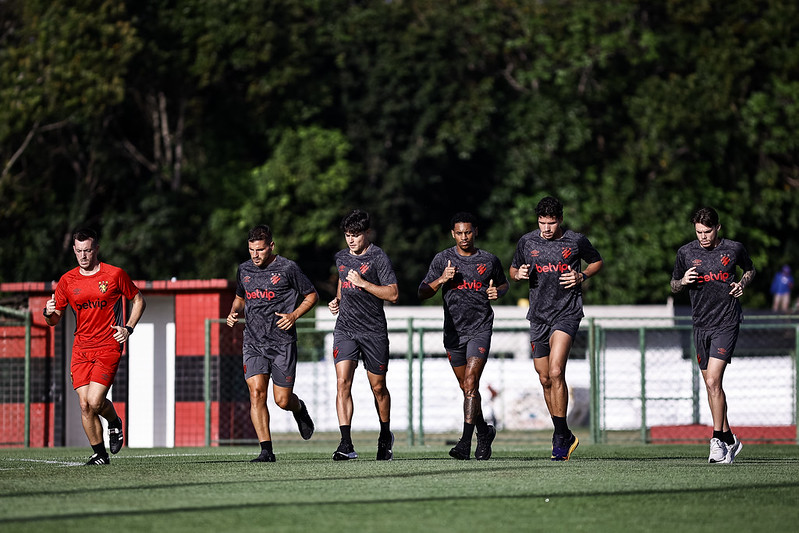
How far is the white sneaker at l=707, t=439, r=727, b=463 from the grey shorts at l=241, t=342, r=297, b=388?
3.61 metres

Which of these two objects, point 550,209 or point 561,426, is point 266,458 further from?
point 550,209

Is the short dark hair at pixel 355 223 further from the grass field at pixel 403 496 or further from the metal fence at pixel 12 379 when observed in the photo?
the metal fence at pixel 12 379

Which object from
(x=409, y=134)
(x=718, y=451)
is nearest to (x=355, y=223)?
(x=718, y=451)

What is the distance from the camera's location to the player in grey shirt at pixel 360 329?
10766mm

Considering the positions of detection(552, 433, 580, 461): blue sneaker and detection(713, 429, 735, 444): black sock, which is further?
detection(552, 433, 580, 461): blue sneaker

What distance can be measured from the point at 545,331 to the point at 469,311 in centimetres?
71

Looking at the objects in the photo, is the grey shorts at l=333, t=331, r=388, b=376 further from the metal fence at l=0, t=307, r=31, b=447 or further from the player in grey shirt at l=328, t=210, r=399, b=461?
the metal fence at l=0, t=307, r=31, b=447

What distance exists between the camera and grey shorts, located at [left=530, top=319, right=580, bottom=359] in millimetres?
10562

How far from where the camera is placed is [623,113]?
113 ft

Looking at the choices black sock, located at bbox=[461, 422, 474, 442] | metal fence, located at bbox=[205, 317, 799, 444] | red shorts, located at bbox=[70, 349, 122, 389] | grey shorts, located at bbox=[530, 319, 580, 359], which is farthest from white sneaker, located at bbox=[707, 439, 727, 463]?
metal fence, located at bbox=[205, 317, 799, 444]

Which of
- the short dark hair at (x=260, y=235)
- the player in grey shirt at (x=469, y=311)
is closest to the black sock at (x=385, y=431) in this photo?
the player in grey shirt at (x=469, y=311)

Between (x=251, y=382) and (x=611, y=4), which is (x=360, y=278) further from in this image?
(x=611, y=4)

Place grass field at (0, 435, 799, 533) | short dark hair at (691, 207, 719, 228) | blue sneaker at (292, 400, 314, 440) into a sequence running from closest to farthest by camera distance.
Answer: grass field at (0, 435, 799, 533) < short dark hair at (691, 207, 719, 228) < blue sneaker at (292, 400, 314, 440)

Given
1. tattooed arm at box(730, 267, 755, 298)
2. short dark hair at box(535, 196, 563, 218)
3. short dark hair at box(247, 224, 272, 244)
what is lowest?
tattooed arm at box(730, 267, 755, 298)
